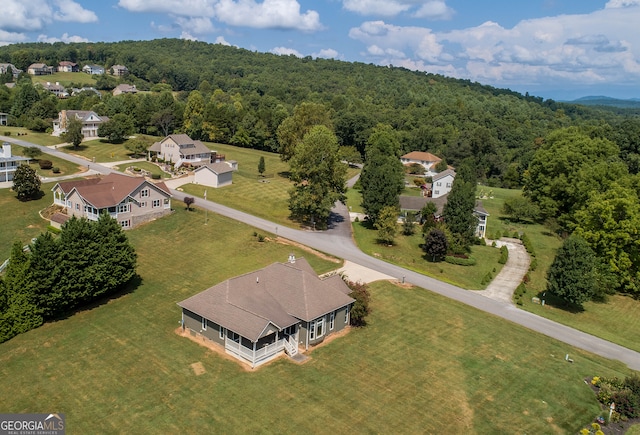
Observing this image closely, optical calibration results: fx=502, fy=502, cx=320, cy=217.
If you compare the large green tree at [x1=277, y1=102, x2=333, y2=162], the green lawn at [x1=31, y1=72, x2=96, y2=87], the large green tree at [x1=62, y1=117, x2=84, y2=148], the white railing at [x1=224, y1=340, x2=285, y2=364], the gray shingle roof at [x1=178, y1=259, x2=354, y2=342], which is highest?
the green lawn at [x1=31, y1=72, x2=96, y2=87]

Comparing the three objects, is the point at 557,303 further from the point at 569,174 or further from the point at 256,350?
the point at 256,350

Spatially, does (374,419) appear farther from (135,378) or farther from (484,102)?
(484,102)

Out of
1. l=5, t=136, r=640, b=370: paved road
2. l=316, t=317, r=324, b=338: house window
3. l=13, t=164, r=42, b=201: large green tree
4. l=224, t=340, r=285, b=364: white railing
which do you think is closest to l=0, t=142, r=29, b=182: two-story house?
l=13, t=164, r=42, b=201: large green tree

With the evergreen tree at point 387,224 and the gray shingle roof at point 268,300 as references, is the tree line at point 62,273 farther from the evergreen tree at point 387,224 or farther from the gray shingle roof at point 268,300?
the evergreen tree at point 387,224

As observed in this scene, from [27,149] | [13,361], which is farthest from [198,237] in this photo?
[27,149]

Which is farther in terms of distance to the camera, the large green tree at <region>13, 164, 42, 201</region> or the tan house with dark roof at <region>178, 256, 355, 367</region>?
the large green tree at <region>13, 164, 42, 201</region>

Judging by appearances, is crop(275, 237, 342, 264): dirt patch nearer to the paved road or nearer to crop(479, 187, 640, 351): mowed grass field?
the paved road
